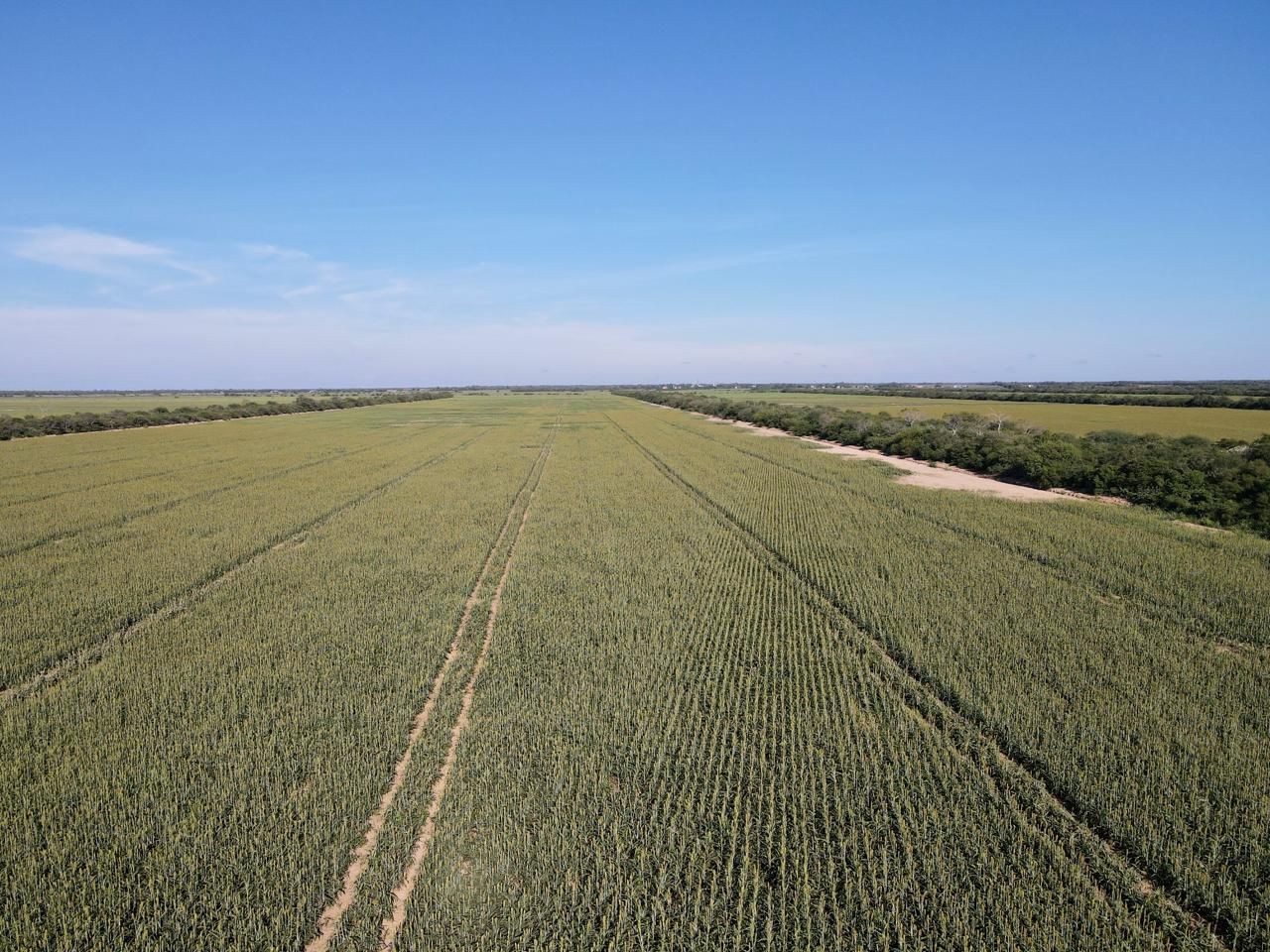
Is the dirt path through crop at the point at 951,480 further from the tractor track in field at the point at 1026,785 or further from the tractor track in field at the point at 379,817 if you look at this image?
the tractor track in field at the point at 379,817

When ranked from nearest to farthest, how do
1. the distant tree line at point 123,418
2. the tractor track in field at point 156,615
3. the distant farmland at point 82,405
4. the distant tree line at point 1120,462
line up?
the tractor track in field at point 156,615 → the distant tree line at point 1120,462 → the distant tree line at point 123,418 → the distant farmland at point 82,405

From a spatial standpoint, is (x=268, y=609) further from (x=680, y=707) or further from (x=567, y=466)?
(x=567, y=466)

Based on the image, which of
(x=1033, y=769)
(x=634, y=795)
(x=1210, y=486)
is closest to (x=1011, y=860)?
(x=1033, y=769)

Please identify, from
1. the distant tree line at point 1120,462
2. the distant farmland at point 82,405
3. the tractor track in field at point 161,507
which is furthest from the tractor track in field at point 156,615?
the distant farmland at point 82,405

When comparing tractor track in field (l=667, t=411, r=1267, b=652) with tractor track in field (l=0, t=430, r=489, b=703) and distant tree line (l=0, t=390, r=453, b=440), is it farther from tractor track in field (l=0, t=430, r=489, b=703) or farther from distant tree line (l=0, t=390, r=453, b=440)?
distant tree line (l=0, t=390, r=453, b=440)

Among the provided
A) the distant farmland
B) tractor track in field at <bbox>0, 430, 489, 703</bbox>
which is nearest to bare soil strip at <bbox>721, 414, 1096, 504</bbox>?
tractor track in field at <bbox>0, 430, 489, 703</bbox>

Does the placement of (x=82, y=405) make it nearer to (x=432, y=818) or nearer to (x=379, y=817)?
(x=379, y=817)
